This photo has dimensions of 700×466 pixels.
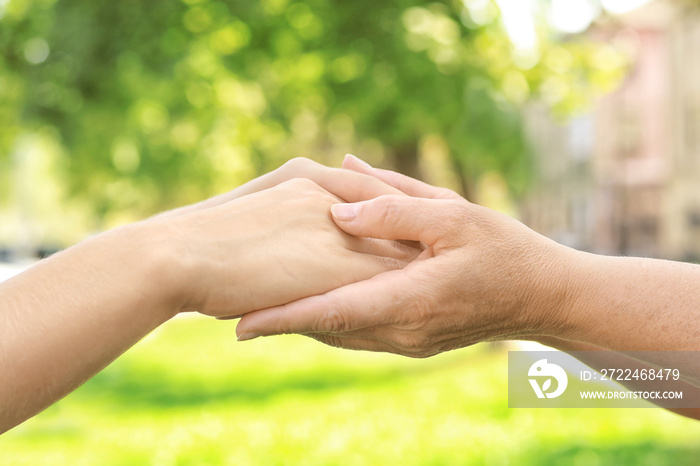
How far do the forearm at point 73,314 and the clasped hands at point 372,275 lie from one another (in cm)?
10

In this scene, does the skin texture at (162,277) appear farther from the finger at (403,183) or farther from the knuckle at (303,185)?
the finger at (403,183)

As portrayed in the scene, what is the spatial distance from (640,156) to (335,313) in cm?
4012

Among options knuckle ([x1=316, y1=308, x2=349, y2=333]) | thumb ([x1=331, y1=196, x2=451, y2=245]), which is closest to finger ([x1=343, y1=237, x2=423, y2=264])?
thumb ([x1=331, y1=196, x2=451, y2=245])

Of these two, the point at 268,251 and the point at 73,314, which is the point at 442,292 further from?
the point at 73,314

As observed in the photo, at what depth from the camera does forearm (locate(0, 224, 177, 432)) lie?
6.22ft

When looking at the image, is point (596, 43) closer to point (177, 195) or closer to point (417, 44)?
point (417, 44)

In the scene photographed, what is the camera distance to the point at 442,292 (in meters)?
2.33

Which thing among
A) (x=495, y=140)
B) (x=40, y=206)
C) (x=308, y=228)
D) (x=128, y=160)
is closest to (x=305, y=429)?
(x=308, y=228)

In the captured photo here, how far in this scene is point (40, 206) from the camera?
59406 mm

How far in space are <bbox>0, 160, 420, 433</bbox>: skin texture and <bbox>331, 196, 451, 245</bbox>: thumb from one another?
0.61ft

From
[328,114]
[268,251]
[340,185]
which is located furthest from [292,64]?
[268,251]

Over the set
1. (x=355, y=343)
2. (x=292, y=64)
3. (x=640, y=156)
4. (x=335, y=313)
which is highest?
(x=640, y=156)

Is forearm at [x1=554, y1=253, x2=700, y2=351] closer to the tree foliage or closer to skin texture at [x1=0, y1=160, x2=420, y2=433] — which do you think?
skin texture at [x1=0, y1=160, x2=420, y2=433]

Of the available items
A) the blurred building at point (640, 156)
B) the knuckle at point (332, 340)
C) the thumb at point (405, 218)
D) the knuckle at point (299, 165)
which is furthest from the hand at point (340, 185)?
the blurred building at point (640, 156)
